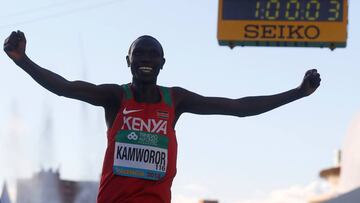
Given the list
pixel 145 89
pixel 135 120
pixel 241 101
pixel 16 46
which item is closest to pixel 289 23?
pixel 241 101

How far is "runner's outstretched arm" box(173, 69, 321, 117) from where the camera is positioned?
5195 mm

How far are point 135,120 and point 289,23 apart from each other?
610 inches

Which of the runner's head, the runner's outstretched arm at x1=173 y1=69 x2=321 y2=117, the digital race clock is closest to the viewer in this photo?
the runner's head

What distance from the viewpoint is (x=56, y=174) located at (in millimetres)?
48719

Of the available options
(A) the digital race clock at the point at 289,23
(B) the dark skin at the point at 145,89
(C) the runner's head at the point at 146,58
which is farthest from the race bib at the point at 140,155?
(A) the digital race clock at the point at 289,23

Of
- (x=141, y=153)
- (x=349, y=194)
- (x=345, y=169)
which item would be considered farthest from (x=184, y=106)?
(x=345, y=169)

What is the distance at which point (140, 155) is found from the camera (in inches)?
195

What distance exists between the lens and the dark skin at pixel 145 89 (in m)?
4.90

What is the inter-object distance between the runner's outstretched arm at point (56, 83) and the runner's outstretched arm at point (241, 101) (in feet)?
1.22

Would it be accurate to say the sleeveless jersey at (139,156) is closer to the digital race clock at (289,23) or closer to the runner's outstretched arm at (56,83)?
the runner's outstretched arm at (56,83)

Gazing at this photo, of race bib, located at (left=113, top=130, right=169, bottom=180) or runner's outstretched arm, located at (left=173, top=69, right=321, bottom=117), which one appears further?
runner's outstretched arm, located at (left=173, top=69, right=321, bottom=117)

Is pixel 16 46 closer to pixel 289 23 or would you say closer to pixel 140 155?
pixel 140 155

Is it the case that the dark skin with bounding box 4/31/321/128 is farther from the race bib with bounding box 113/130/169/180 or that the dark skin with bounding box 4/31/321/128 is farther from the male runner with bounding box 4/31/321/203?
the race bib with bounding box 113/130/169/180

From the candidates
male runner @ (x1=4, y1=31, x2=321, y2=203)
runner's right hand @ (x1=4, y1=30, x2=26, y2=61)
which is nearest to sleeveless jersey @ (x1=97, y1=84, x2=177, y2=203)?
male runner @ (x1=4, y1=31, x2=321, y2=203)
